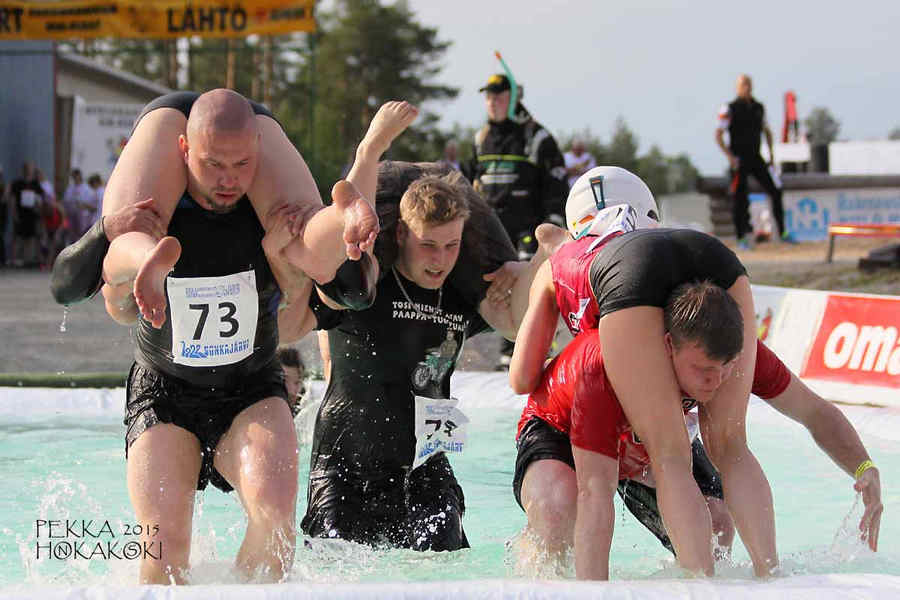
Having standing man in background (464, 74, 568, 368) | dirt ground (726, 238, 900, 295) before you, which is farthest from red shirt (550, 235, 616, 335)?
dirt ground (726, 238, 900, 295)

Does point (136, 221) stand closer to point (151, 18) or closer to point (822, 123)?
point (151, 18)

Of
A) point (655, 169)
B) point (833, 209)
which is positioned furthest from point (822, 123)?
point (833, 209)

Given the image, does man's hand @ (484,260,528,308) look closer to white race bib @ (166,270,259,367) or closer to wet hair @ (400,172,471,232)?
wet hair @ (400,172,471,232)

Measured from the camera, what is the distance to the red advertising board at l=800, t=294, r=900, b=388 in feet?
22.6

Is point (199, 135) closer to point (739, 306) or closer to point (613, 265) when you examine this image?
point (613, 265)

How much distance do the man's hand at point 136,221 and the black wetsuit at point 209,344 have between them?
0.53 ft

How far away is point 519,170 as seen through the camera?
868cm

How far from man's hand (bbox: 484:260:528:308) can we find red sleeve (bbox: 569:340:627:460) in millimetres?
998

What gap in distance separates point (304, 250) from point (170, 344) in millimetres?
529

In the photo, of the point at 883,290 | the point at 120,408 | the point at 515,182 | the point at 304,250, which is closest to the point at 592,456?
the point at 304,250

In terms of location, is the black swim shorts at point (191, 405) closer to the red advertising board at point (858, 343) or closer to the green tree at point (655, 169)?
the red advertising board at point (858, 343)

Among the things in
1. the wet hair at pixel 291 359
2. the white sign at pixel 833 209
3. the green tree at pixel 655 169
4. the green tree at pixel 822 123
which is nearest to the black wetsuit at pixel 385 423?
the wet hair at pixel 291 359

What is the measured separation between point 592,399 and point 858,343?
440cm

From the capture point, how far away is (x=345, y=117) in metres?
39.1
